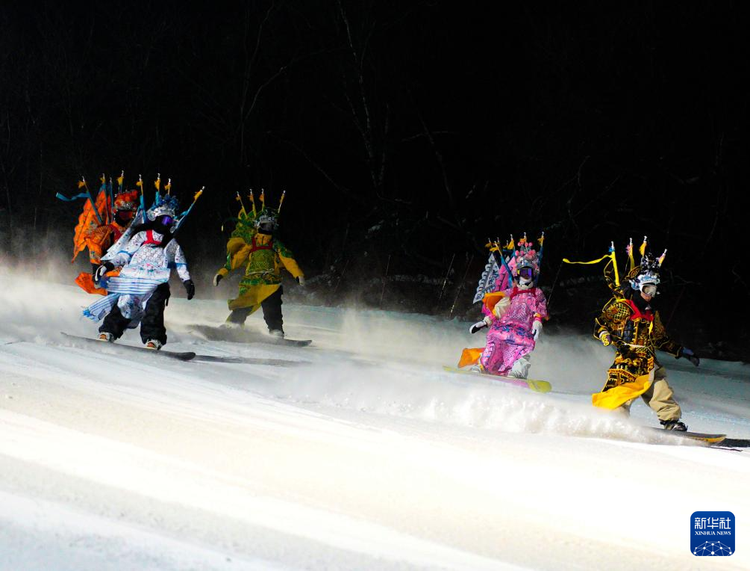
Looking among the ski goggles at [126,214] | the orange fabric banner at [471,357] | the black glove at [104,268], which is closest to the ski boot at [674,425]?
the orange fabric banner at [471,357]

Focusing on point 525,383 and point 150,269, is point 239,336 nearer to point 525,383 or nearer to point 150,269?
point 150,269

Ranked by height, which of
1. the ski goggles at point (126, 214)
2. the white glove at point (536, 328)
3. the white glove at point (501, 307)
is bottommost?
the white glove at point (536, 328)

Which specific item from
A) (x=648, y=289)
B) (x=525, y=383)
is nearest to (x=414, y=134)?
(x=525, y=383)

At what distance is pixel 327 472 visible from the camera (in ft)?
18.7

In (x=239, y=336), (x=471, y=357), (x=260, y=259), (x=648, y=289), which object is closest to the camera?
(x=648, y=289)

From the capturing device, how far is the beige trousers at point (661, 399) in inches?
325

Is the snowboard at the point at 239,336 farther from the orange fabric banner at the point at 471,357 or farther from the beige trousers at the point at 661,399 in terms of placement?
the beige trousers at the point at 661,399

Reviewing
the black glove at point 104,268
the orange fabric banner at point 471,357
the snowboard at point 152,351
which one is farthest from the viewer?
the orange fabric banner at point 471,357

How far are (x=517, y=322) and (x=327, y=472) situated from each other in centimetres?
571

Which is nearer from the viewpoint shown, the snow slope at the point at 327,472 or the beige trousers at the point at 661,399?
the snow slope at the point at 327,472

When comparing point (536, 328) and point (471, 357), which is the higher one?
point (536, 328)

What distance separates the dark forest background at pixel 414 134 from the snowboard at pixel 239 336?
7.69 m

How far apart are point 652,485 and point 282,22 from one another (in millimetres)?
21235

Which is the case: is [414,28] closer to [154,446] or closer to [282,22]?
[282,22]
